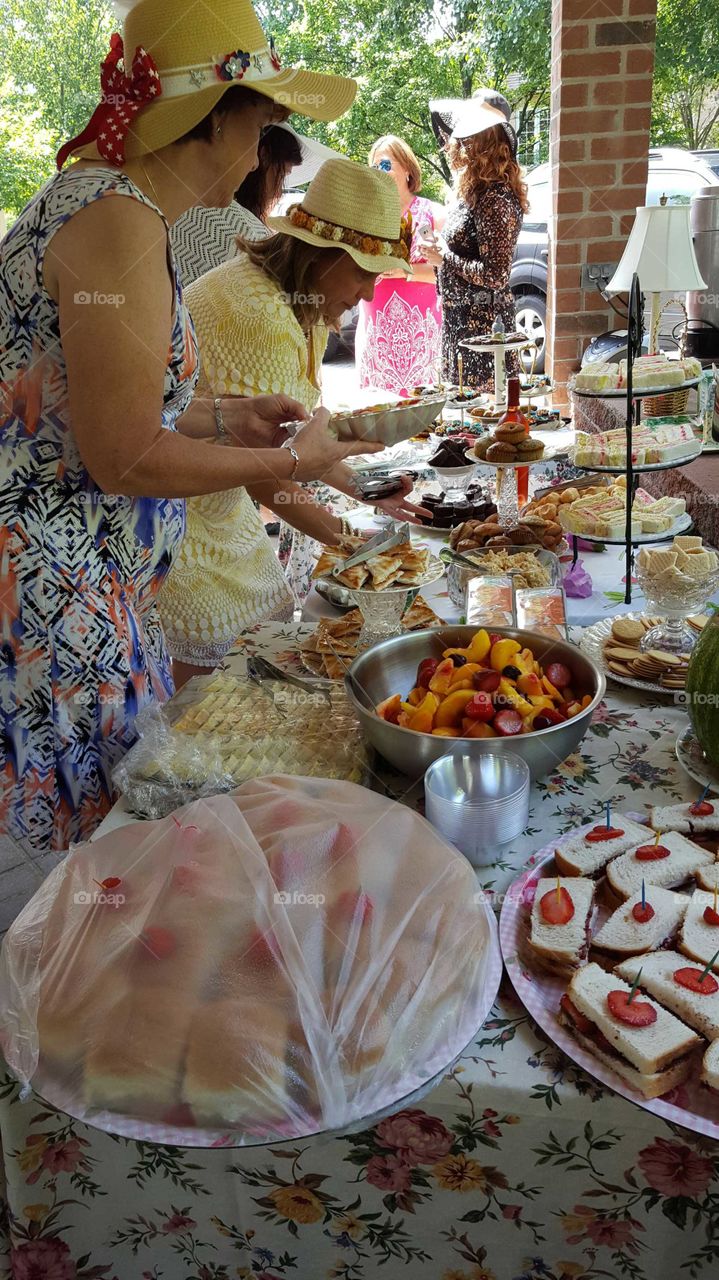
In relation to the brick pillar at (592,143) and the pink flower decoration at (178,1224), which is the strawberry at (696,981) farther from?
the brick pillar at (592,143)

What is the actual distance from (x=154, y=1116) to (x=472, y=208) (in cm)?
423

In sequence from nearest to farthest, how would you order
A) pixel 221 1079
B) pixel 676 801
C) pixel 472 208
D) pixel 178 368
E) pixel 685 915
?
pixel 221 1079 → pixel 685 915 → pixel 676 801 → pixel 178 368 → pixel 472 208

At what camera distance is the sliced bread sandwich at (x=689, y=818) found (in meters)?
1.08

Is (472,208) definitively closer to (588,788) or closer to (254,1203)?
(588,788)

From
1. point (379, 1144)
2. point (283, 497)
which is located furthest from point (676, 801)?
point (283, 497)

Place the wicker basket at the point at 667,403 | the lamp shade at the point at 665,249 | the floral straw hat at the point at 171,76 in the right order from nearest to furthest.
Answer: the floral straw hat at the point at 171,76
the wicker basket at the point at 667,403
the lamp shade at the point at 665,249

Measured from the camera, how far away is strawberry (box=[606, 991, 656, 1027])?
797 millimetres

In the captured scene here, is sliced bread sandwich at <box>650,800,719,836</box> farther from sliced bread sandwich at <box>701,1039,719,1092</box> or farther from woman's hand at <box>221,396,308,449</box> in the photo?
woman's hand at <box>221,396,308,449</box>

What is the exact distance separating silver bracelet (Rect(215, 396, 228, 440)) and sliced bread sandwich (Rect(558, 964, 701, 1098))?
1375mm

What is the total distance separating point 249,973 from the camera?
0.82 meters

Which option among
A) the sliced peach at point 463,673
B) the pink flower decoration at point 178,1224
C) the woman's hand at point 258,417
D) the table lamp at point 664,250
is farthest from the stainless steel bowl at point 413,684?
the table lamp at point 664,250

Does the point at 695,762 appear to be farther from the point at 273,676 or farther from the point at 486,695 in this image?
the point at 273,676

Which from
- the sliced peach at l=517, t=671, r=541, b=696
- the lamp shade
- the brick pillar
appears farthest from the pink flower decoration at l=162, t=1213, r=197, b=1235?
the brick pillar

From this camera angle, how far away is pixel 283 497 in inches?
77.2
